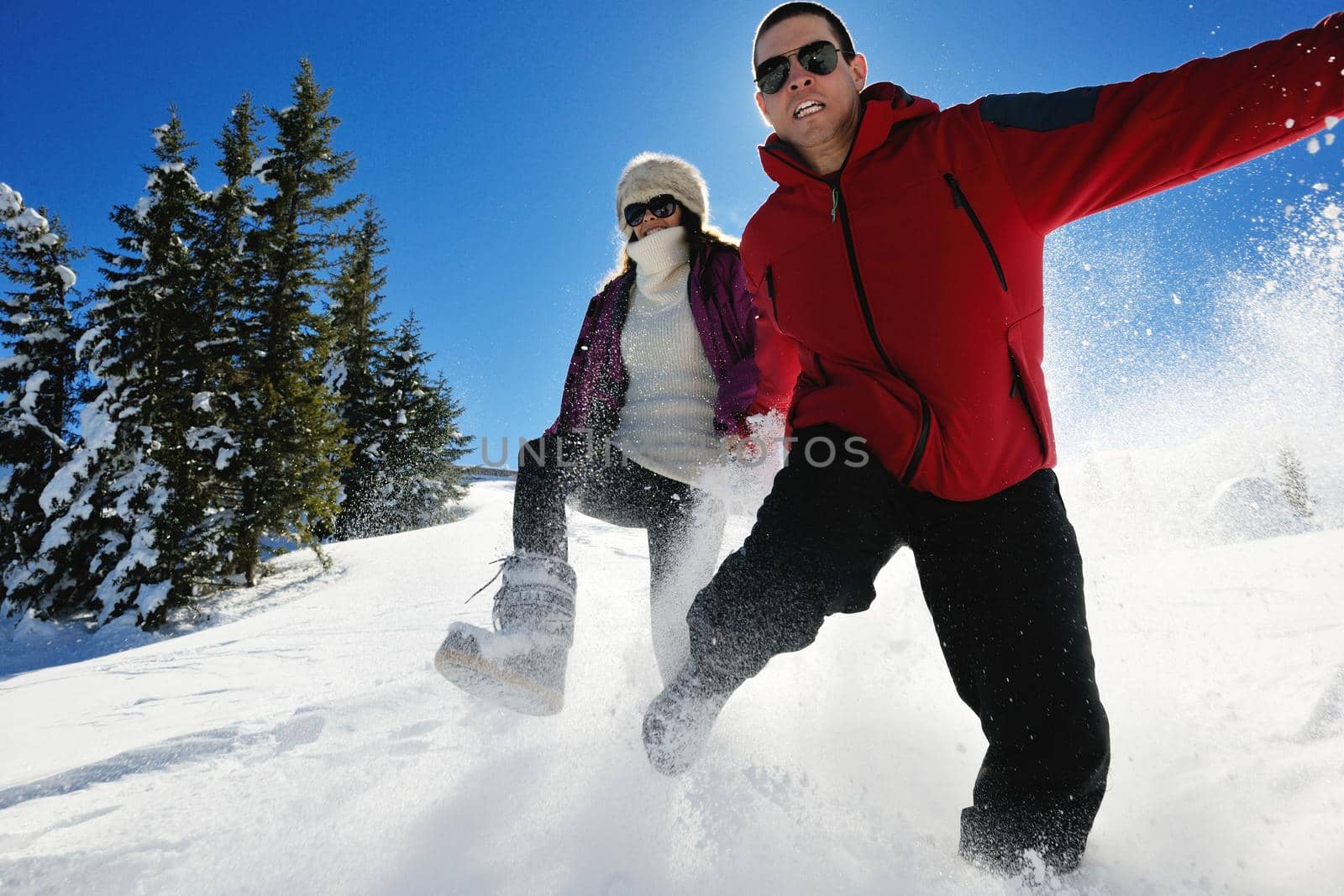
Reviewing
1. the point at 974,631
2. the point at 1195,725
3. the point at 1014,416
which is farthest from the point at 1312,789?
the point at 1014,416

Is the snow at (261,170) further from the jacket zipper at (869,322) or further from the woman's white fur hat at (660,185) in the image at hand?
the jacket zipper at (869,322)

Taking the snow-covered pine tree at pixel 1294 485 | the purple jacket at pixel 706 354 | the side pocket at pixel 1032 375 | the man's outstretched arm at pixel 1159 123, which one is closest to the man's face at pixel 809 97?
the man's outstretched arm at pixel 1159 123

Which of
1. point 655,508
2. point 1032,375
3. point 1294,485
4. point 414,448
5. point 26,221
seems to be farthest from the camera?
point 414,448

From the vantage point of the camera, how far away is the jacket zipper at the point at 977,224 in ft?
5.30

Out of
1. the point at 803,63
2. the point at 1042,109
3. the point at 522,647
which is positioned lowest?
the point at 522,647

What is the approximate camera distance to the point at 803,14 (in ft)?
6.23

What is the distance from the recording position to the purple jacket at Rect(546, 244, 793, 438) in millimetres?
2256

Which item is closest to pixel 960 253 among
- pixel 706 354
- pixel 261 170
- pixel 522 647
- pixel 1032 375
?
pixel 1032 375

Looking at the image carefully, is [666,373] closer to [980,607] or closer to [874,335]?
[874,335]

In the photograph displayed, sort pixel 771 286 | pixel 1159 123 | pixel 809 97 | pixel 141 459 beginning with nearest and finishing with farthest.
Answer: pixel 1159 123
pixel 809 97
pixel 771 286
pixel 141 459

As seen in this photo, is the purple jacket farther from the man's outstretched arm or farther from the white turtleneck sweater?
the man's outstretched arm

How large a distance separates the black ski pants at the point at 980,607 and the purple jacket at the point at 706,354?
56cm

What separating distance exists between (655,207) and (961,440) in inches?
63.6

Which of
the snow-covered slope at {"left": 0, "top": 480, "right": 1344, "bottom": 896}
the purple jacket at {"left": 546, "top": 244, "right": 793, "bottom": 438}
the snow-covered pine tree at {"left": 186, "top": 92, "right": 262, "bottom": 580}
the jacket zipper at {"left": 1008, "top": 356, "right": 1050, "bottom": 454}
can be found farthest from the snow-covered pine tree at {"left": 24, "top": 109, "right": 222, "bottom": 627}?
the jacket zipper at {"left": 1008, "top": 356, "right": 1050, "bottom": 454}
